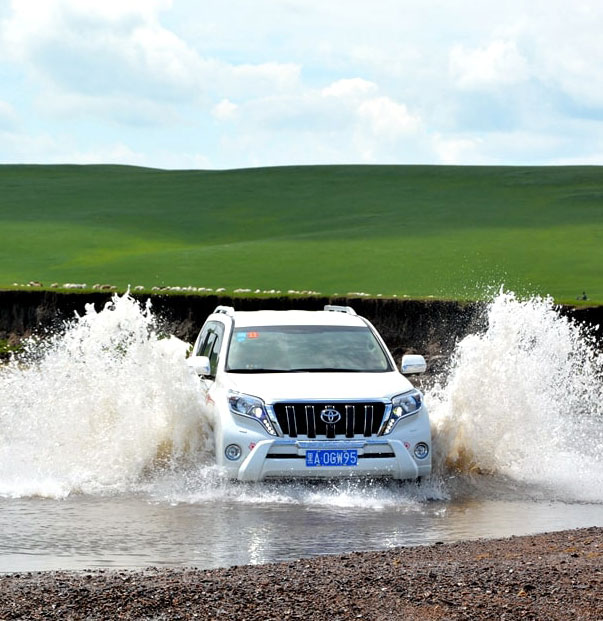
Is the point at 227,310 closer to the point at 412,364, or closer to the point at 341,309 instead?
the point at 341,309

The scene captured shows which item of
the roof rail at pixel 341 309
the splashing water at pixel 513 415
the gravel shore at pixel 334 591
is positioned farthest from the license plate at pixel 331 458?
the roof rail at pixel 341 309

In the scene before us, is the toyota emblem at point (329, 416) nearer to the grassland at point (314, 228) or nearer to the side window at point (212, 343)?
the side window at point (212, 343)

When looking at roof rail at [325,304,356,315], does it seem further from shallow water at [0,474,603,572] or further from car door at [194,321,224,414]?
shallow water at [0,474,603,572]

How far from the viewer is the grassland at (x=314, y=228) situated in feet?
153

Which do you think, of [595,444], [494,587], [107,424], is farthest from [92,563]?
[595,444]

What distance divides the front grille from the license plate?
0.61 feet

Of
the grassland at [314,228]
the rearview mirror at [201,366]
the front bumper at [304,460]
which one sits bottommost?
Answer: the front bumper at [304,460]

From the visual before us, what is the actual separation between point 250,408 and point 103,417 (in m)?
3.06

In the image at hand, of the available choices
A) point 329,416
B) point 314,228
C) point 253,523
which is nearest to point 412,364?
point 329,416

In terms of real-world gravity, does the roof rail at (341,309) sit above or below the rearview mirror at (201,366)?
above

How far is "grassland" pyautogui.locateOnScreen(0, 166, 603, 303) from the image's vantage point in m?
46.6

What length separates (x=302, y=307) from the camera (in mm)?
33031

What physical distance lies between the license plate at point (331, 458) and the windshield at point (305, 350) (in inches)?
60.1

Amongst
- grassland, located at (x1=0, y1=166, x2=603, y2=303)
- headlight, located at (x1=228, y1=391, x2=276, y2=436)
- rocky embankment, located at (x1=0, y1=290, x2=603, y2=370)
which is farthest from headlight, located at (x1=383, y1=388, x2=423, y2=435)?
grassland, located at (x1=0, y1=166, x2=603, y2=303)
